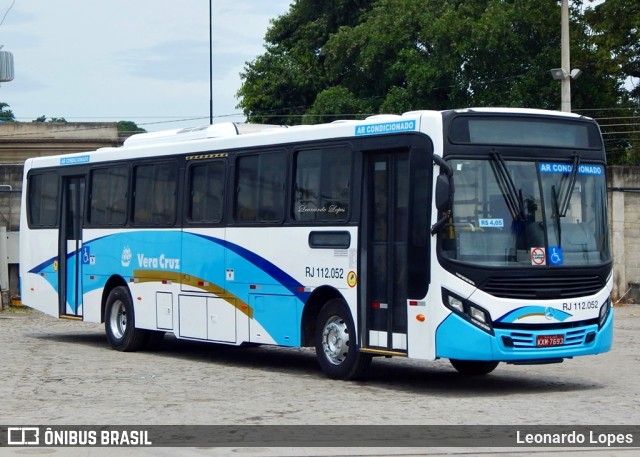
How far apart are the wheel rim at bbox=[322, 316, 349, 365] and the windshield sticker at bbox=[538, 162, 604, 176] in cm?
302

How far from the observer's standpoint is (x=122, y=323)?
1975 centimetres

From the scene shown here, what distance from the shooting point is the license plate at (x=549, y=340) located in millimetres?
13374

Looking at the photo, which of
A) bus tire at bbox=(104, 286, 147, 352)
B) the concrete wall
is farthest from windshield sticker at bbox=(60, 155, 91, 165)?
the concrete wall

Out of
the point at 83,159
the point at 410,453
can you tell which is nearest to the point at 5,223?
the point at 83,159

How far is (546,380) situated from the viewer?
15.3 m

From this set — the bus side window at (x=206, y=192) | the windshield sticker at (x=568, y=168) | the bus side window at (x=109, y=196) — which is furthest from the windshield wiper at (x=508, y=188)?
the bus side window at (x=109, y=196)

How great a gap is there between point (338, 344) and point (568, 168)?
3482mm

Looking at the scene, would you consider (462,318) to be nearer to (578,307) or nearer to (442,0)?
(578,307)

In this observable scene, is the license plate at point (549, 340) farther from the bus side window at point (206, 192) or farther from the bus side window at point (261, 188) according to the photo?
the bus side window at point (206, 192)

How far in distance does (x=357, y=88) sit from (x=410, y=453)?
39.9 meters

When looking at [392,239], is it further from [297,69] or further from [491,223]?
[297,69]

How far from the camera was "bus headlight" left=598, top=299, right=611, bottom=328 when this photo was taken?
14002 millimetres

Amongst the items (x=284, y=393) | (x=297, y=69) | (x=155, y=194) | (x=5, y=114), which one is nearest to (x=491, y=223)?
(x=284, y=393)

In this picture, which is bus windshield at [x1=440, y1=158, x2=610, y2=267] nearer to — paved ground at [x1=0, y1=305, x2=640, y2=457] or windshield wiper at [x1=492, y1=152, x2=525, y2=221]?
windshield wiper at [x1=492, y1=152, x2=525, y2=221]
